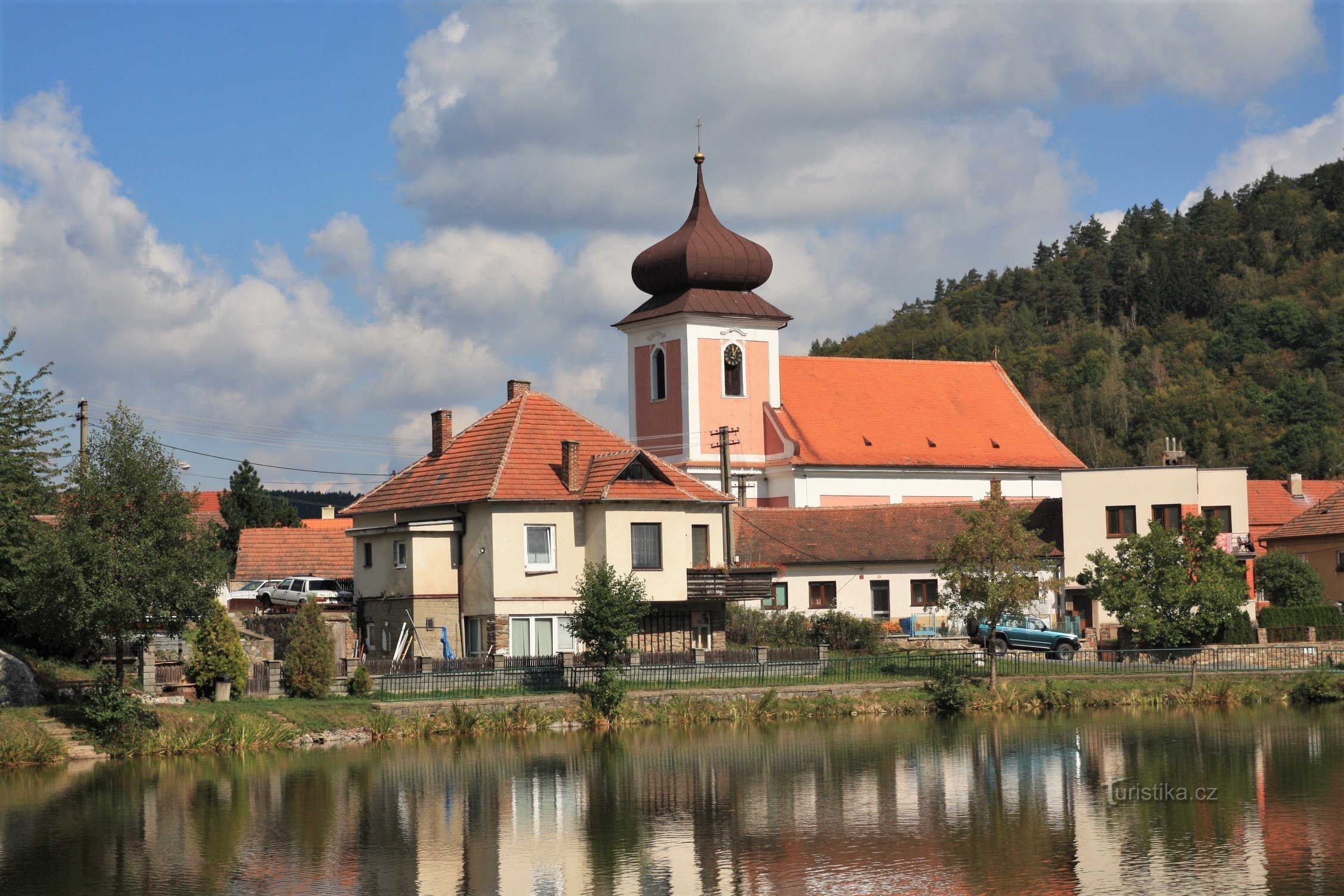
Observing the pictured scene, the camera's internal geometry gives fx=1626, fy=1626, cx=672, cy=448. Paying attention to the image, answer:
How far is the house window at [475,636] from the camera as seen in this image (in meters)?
42.8

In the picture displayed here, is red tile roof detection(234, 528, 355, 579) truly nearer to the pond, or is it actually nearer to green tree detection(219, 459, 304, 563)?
green tree detection(219, 459, 304, 563)

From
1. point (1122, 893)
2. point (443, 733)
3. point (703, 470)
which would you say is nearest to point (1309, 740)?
point (1122, 893)

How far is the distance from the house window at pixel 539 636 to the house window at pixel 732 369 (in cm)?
2472

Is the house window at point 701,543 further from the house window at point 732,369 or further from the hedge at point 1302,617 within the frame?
the house window at point 732,369

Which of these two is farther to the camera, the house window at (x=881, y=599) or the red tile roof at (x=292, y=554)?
the red tile roof at (x=292, y=554)

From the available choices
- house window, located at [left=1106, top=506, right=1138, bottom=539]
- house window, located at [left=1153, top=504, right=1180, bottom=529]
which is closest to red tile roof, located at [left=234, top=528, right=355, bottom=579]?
house window, located at [left=1106, top=506, right=1138, bottom=539]

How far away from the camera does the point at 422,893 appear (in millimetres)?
18188

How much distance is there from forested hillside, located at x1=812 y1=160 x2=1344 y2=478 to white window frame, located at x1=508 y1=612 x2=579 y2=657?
6495 cm

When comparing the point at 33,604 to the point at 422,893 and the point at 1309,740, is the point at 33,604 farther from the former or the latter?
the point at 1309,740

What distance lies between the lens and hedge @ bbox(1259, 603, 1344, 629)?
46844 mm

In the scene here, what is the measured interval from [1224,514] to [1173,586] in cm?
1093

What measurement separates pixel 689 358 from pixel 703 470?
14.8 feet

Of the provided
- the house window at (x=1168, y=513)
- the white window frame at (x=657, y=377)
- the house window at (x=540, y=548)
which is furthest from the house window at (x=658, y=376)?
the house window at (x=540, y=548)

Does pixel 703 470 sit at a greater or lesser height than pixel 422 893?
greater
